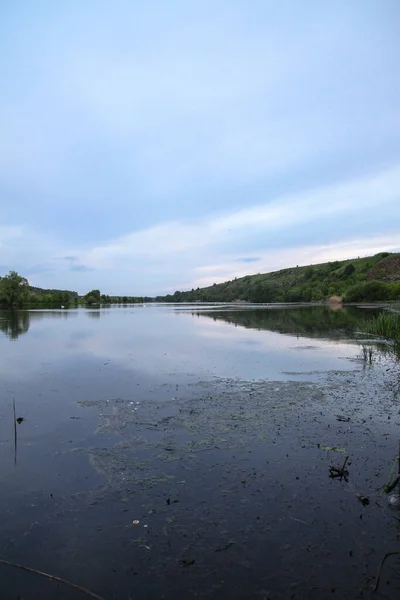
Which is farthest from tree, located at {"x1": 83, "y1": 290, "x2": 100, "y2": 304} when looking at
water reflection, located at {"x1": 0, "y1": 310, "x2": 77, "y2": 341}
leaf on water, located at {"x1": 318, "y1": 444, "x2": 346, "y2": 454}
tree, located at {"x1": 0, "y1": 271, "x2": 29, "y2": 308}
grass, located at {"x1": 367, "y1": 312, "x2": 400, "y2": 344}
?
leaf on water, located at {"x1": 318, "y1": 444, "x2": 346, "y2": 454}

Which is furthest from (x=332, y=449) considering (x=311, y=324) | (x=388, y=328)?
(x=311, y=324)

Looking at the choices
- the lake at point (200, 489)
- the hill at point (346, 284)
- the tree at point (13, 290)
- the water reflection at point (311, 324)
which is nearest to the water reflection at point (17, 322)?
the water reflection at point (311, 324)

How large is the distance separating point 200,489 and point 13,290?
388 ft

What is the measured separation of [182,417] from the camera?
11047 mm

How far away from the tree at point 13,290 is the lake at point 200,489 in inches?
4218

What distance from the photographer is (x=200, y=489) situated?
269 inches

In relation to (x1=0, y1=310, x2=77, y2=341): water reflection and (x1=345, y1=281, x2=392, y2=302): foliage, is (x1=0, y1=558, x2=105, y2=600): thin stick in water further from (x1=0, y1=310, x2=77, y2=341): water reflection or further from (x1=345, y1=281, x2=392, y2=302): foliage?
(x1=345, y1=281, x2=392, y2=302): foliage

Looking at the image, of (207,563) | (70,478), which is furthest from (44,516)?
(207,563)

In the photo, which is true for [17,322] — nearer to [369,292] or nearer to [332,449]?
[332,449]

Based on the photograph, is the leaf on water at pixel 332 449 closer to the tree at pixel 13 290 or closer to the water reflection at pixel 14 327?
the water reflection at pixel 14 327

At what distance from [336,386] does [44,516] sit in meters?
11.3

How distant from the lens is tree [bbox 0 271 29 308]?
110125mm

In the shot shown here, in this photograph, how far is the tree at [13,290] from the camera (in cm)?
11012

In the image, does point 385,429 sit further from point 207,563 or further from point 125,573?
point 125,573
